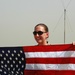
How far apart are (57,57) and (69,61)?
301 mm

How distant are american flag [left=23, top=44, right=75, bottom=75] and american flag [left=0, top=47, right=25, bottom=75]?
0.48 feet

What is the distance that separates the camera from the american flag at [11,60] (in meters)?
8.37

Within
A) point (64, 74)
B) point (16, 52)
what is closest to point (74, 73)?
point (64, 74)

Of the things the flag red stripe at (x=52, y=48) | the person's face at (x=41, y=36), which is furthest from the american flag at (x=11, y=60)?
the person's face at (x=41, y=36)

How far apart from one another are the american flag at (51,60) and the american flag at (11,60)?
Result: 5.8 inches

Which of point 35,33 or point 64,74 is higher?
point 35,33

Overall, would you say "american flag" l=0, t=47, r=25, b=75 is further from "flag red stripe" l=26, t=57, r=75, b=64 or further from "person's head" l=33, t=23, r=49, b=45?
"person's head" l=33, t=23, r=49, b=45

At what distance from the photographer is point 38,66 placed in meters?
8.30

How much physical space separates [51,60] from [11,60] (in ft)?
3.18

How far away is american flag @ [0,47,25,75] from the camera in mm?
8367

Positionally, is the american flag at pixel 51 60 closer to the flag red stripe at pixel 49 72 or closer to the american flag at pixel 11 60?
the flag red stripe at pixel 49 72

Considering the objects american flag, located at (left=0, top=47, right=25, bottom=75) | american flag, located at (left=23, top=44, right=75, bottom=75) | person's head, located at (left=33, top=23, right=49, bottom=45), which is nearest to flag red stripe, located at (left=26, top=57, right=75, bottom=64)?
american flag, located at (left=23, top=44, right=75, bottom=75)

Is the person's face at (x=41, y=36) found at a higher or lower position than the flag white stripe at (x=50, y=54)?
higher

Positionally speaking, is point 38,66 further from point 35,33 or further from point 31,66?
point 35,33
